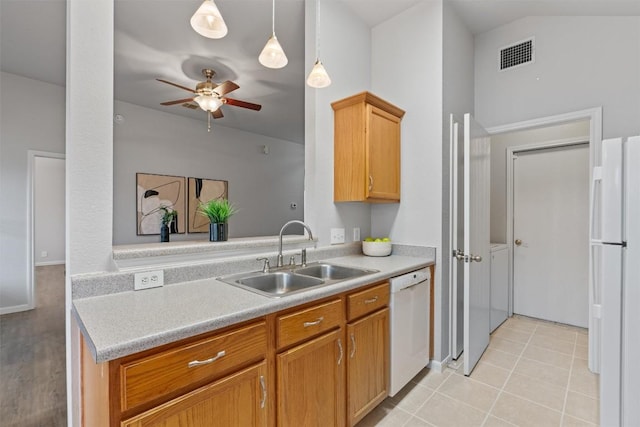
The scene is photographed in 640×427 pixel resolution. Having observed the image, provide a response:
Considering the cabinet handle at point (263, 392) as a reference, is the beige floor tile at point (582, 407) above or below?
below

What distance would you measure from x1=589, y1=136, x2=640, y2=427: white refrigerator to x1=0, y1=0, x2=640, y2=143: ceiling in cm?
165

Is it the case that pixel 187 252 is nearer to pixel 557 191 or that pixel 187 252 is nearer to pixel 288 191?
pixel 557 191

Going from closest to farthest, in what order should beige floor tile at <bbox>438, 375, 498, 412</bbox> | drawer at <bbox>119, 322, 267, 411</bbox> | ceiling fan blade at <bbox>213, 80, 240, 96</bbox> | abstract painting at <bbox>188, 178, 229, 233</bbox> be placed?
drawer at <bbox>119, 322, 267, 411</bbox> → beige floor tile at <bbox>438, 375, 498, 412</bbox> → ceiling fan blade at <bbox>213, 80, 240, 96</bbox> → abstract painting at <bbox>188, 178, 229, 233</bbox>

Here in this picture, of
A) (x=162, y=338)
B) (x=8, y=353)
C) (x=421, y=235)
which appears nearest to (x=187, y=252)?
(x=162, y=338)

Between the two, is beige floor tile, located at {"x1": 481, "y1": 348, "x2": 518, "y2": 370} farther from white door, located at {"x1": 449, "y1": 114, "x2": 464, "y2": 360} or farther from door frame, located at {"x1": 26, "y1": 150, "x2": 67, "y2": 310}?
door frame, located at {"x1": 26, "y1": 150, "x2": 67, "y2": 310}

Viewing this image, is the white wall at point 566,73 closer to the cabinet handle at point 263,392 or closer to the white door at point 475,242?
the white door at point 475,242

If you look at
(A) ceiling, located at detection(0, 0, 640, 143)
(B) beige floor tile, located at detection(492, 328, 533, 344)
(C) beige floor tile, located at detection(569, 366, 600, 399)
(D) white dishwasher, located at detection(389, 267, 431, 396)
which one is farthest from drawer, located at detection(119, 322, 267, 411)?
(B) beige floor tile, located at detection(492, 328, 533, 344)

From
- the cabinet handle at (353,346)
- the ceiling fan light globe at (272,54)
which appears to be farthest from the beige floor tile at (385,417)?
the ceiling fan light globe at (272,54)

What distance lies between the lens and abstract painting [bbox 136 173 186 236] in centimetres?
469

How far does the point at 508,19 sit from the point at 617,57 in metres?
0.93

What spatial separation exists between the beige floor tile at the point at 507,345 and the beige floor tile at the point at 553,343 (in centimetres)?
18

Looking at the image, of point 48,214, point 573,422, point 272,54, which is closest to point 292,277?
point 272,54

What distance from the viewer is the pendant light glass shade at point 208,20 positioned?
1304 millimetres

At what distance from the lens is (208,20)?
4.40 ft
